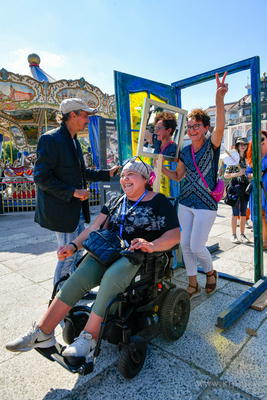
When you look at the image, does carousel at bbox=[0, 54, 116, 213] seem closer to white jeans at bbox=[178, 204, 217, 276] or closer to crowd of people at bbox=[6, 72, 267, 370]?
crowd of people at bbox=[6, 72, 267, 370]

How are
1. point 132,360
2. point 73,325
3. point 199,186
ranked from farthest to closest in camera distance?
point 199,186 < point 73,325 < point 132,360

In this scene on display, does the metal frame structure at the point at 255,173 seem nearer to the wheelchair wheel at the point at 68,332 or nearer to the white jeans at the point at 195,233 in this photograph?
the white jeans at the point at 195,233

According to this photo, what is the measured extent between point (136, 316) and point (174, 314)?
335 millimetres

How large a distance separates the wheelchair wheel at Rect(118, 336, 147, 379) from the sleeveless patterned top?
1.35 m

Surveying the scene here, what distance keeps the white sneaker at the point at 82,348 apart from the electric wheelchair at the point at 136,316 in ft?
0.12

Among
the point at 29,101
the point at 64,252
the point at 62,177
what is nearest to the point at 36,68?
the point at 29,101

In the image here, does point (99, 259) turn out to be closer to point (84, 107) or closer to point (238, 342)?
point (238, 342)

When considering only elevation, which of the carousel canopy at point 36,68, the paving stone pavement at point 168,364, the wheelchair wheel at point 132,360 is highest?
the carousel canopy at point 36,68

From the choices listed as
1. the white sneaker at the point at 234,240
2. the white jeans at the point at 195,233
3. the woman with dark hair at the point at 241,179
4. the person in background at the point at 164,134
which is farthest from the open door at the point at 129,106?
the white sneaker at the point at 234,240

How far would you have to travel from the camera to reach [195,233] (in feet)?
8.19

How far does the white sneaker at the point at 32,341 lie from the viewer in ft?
5.02

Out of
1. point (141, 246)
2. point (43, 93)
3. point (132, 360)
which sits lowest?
point (132, 360)

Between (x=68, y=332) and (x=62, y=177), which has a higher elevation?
(x=62, y=177)

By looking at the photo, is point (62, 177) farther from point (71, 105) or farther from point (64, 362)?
point (64, 362)
